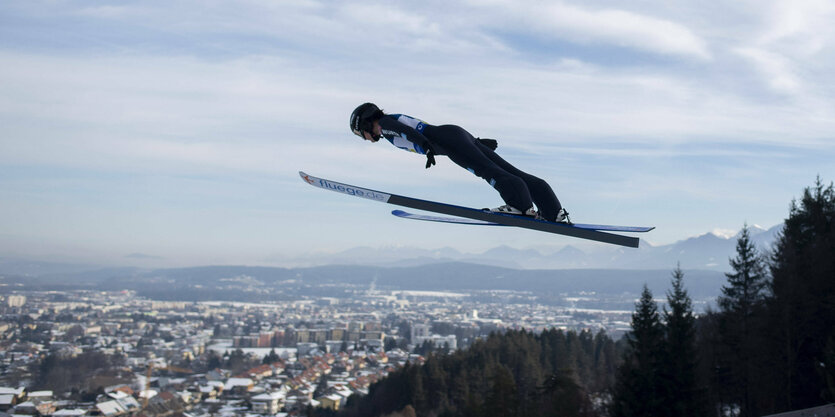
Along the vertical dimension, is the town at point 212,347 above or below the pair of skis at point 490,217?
below

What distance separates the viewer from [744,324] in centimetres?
2561

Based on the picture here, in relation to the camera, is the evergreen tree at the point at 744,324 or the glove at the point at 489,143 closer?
the glove at the point at 489,143

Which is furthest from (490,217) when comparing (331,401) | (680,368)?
(331,401)

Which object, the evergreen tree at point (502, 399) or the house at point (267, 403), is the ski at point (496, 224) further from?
the house at point (267, 403)

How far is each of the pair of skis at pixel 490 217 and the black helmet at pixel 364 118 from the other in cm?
81

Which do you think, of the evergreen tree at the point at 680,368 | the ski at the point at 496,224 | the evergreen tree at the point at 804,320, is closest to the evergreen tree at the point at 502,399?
the evergreen tree at the point at 680,368

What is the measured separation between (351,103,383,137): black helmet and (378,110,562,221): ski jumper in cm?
9

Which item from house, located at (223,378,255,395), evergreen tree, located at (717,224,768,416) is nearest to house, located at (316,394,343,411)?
house, located at (223,378,255,395)

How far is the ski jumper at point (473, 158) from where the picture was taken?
5.74 metres

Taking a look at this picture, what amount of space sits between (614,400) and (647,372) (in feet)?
5.10

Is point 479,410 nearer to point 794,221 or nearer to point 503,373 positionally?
point 503,373

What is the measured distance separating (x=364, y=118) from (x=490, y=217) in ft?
4.82

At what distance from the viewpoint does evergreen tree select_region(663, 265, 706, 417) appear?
67.9 feet

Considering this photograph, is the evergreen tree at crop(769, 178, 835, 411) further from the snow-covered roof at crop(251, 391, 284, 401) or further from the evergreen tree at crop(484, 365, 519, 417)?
the snow-covered roof at crop(251, 391, 284, 401)
